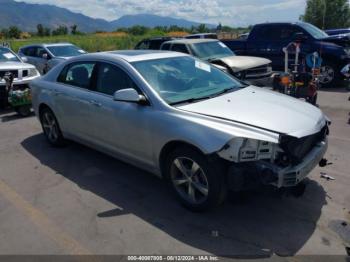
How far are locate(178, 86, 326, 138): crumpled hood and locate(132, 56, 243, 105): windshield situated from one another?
0.69 feet

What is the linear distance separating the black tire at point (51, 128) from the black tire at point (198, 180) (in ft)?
9.08

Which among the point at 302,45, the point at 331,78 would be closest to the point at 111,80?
the point at 331,78

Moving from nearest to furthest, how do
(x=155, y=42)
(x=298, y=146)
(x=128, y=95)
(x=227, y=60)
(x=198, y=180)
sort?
1. (x=298, y=146)
2. (x=198, y=180)
3. (x=128, y=95)
4. (x=227, y=60)
5. (x=155, y=42)

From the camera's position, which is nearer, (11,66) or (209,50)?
(11,66)

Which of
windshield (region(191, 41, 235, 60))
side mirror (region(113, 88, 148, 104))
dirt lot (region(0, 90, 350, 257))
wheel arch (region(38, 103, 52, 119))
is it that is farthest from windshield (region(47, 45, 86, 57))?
side mirror (region(113, 88, 148, 104))

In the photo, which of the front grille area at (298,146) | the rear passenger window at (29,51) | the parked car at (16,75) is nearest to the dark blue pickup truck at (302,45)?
the parked car at (16,75)

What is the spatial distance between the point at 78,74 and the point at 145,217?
2.65 meters

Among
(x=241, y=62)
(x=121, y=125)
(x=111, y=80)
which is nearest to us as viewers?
(x=121, y=125)

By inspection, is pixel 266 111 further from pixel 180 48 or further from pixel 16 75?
pixel 16 75

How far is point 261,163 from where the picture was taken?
3525mm

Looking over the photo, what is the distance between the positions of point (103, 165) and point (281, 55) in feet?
28.7

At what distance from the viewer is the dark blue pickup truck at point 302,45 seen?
36.6 ft

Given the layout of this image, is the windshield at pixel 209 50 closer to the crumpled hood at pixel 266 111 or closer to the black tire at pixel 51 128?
the black tire at pixel 51 128

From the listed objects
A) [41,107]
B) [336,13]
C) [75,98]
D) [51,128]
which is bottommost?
[51,128]
